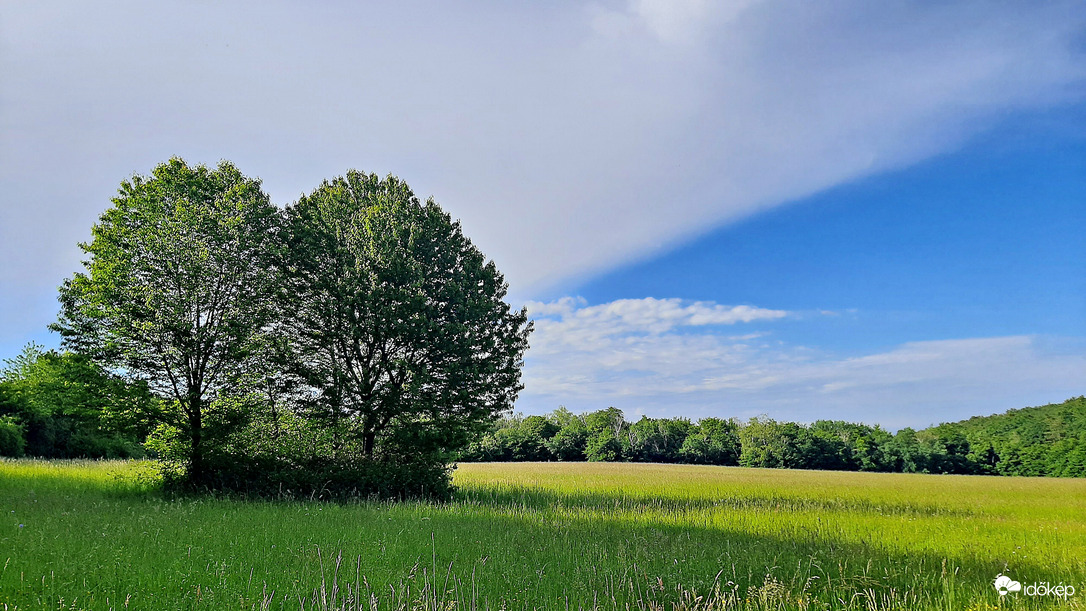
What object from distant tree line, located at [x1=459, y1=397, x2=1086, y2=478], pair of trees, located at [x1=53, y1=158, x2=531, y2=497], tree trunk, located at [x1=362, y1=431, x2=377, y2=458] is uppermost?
pair of trees, located at [x1=53, y1=158, x2=531, y2=497]

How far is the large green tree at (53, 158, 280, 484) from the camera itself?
55.9 ft

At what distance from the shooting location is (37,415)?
→ 143 ft

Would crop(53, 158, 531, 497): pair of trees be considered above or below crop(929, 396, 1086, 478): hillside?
above

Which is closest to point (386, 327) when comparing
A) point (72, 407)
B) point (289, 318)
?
point (289, 318)

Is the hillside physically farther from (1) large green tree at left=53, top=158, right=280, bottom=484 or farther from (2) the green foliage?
(2) the green foliage

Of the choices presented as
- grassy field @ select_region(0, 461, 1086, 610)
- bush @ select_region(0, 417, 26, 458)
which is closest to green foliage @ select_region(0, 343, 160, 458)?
bush @ select_region(0, 417, 26, 458)

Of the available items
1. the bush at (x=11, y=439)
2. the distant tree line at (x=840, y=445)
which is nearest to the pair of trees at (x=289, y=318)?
the bush at (x=11, y=439)

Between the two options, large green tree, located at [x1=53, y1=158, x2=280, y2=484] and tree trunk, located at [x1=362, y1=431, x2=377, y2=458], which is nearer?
large green tree, located at [x1=53, y1=158, x2=280, y2=484]

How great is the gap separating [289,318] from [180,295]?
3313 millimetres

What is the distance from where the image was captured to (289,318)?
1936 centimetres

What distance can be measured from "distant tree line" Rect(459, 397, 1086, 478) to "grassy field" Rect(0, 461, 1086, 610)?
61.9 meters

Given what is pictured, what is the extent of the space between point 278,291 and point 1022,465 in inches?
3407

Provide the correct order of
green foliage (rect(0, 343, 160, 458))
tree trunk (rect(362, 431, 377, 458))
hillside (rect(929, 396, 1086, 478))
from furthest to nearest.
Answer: hillside (rect(929, 396, 1086, 478)) → tree trunk (rect(362, 431, 377, 458)) → green foliage (rect(0, 343, 160, 458))

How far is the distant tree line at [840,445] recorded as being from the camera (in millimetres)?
69188
